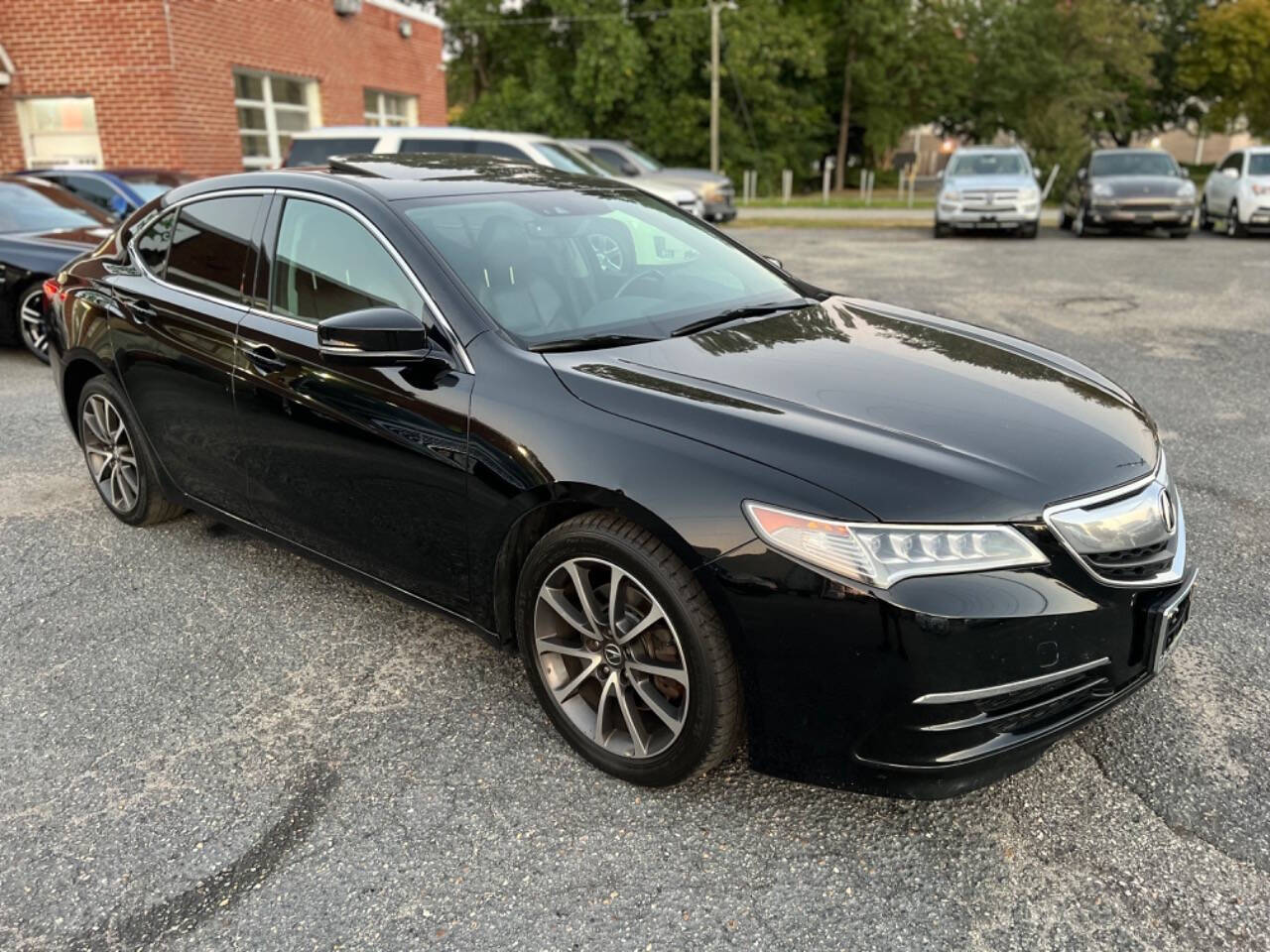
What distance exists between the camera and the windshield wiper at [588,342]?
3.00 meters

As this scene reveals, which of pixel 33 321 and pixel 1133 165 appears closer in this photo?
pixel 33 321

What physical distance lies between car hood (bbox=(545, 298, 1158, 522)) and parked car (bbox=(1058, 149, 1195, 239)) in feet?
52.8

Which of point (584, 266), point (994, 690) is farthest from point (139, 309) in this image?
point (994, 690)

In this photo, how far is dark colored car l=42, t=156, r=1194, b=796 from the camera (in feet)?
7.60

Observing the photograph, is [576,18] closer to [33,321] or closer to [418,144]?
[418,144]

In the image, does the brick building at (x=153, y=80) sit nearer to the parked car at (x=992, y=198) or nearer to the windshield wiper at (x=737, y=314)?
the parked car at (x=992, y=198)

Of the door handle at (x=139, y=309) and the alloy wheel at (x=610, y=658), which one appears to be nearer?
the alloy wheel at (x=610, y=658)

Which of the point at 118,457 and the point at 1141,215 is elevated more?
the point at 1141,215

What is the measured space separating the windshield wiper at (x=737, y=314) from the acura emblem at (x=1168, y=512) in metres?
1.42

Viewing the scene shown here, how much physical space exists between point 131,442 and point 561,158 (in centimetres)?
990

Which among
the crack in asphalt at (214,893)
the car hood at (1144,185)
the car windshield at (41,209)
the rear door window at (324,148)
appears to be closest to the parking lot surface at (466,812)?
the crack in asphalt at (214,893)

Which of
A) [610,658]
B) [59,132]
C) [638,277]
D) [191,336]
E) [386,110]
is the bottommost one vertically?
[610,658]

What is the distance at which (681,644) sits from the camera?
98.7 inches

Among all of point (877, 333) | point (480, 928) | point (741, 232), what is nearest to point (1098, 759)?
point (877, 333)
